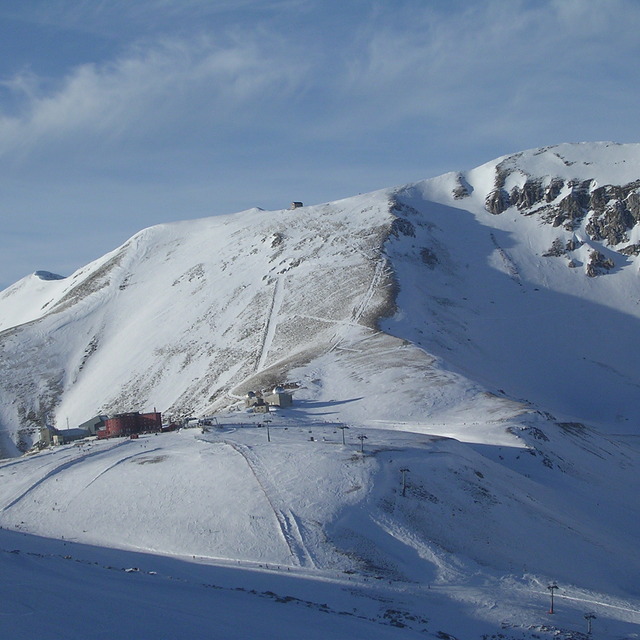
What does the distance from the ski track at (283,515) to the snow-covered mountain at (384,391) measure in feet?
0.45

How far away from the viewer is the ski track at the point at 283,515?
131 feet

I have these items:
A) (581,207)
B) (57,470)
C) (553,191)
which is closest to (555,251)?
(581,207)

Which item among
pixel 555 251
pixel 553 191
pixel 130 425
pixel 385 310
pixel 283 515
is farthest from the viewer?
pixel 553 191

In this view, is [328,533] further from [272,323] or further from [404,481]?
[272,323]

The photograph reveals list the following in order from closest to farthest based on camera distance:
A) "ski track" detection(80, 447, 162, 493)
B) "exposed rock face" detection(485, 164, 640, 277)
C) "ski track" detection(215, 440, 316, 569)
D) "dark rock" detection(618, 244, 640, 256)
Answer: "ski track" detection(215, 440, 316, 569) → "ski track" detection(80, 447, 162, 493) → "dark rock" detection(618, 244, 640, 256) → "exposed rock face" detection(485, 164, 640, 277)

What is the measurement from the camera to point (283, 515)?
143 feet

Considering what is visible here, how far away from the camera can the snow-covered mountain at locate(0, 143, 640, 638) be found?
136 ft

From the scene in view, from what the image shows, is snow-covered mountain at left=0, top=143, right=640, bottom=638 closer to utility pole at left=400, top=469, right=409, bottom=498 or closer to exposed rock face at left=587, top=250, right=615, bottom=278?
utility pole at left=400, top=469, right=409, bottom=498

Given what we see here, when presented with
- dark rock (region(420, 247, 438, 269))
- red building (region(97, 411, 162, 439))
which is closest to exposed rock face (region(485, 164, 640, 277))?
dark rock (region(420, 247, 438, 269))

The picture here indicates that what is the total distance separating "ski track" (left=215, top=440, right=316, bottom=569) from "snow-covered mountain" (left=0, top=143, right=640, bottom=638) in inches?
5.4

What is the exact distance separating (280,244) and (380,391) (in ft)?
203

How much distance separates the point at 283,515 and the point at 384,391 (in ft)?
110

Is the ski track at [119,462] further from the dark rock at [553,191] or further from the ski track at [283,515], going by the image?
the dark rock at [553,191]

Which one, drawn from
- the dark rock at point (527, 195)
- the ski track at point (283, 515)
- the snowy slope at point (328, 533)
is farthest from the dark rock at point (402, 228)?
the ski track at point (283, 515)
